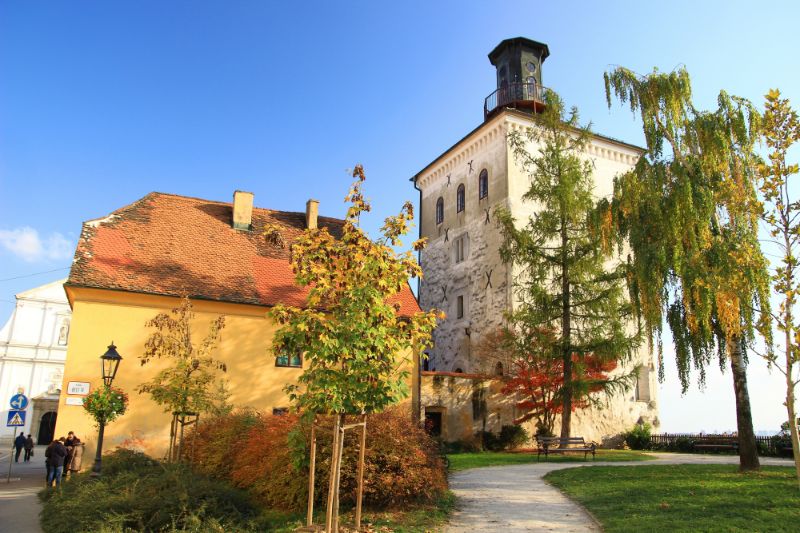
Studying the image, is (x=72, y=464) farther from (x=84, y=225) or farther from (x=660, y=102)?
(x=660, y=102)

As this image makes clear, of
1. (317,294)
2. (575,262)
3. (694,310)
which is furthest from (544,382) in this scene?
(317,294)

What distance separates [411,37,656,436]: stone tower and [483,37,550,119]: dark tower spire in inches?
2.3

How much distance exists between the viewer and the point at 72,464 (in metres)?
15.8

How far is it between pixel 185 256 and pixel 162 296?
2.42 meters

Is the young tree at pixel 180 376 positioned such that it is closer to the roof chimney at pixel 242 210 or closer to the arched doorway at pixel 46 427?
the roof chimney at pixel 242 210

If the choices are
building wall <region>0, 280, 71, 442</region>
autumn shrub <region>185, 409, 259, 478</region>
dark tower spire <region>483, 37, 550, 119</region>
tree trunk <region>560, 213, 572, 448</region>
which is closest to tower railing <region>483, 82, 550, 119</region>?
dark tower spire <region>483, 37, 550, 119</region>

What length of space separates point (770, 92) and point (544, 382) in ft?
53.2

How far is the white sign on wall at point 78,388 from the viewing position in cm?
1717

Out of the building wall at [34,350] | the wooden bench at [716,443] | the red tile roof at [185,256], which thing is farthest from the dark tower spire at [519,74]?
the building wall at [34,350]

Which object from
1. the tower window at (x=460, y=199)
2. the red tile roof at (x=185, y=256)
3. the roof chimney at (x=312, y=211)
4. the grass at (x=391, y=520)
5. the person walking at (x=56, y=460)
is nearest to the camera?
the grass at (x=391, y=520)

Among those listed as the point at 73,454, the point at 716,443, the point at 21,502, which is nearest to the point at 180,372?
the point at 73,454

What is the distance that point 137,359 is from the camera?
59.8ft

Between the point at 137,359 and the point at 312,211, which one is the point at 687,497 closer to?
the point at 137,359

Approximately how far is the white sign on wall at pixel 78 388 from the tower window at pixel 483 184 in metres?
21.6
